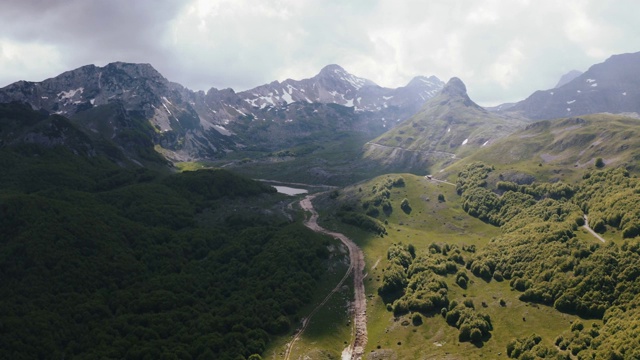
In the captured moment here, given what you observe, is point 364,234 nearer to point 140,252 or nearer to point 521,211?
point 521,211

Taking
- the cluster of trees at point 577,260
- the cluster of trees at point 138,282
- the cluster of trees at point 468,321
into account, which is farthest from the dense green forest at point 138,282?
the cluster of trees at point 577,260

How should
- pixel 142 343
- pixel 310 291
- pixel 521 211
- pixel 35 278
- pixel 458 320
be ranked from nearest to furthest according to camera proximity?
pixel 142 343 → pixel 458 320 → pixel 35 278 → pixel 310 291 → pixel 521 211

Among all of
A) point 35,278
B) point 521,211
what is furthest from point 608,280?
point 35,278

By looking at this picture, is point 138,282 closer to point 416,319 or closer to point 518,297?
point 416,319

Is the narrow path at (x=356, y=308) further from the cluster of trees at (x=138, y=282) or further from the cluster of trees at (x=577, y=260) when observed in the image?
the cluster of trees at (x=577, y=260)

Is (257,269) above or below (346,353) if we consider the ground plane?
above

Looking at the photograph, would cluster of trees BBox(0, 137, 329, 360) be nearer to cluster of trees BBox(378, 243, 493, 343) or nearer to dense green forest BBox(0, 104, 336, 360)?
dense green forest BBox(0, 104, 336, 360)
